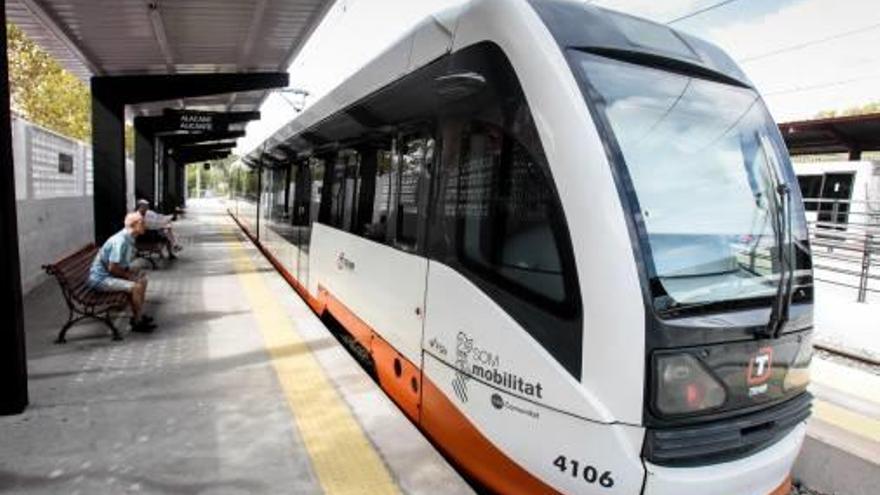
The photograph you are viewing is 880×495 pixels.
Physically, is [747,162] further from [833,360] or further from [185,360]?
[833,360]

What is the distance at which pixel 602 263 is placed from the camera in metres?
2.73

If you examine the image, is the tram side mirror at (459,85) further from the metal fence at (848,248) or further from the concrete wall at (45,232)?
the metal fence at (848,248)

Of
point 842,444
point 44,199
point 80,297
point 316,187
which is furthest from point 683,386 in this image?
point 44,199

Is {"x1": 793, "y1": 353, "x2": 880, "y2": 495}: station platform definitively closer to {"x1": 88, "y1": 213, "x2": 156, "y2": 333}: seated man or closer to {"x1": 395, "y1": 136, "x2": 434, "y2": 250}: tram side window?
{"x1": 395, "y1": 136, "x2": 434, "y2": 250}: tram side window

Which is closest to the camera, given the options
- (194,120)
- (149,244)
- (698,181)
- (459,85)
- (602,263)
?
(602,263)

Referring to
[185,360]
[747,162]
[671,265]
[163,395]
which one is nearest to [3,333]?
[163,395]

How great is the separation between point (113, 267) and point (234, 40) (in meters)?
5.52

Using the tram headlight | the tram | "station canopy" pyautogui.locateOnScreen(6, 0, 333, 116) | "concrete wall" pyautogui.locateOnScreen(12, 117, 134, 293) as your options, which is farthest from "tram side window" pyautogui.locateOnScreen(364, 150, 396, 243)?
"concrete wall" pyautogui.locateOnScreen(12, 117, 134, 293)

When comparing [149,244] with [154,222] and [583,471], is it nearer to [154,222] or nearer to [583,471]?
[154,222]

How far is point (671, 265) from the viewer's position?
289 cm

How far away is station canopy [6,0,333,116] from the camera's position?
8.93 metres

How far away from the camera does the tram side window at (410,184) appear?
4258 mm

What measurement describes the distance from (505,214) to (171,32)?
8.82 m

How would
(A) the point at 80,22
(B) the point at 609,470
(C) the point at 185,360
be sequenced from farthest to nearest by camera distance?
(A) the point at 80,22 → (C) the point at 185,360 → (B) the point at 609,470
